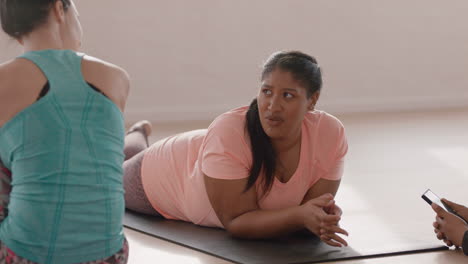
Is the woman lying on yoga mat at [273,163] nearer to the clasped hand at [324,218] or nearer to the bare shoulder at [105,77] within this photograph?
the clasped hand at [324,218]

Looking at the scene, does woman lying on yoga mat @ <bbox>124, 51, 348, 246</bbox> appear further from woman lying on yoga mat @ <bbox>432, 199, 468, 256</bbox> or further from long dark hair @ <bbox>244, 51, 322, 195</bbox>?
woman lying on yoga mat @ <bbox>432, 199, 468, 256</bbox>

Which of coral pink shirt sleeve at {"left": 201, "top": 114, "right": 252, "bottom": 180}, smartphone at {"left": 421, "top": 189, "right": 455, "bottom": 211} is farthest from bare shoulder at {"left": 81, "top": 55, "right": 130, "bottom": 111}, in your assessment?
smartphone at {"left": 421, "top": 189, "right": 455, "bottom": 211}

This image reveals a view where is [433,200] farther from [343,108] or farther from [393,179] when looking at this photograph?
[343,108]

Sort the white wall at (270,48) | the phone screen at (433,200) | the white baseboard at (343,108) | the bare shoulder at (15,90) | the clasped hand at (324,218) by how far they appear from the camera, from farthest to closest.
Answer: the white baseboard at (343,108), the white wall at (270,48), the phone screen at (433,200), the clasped hand at (324,218), the bare shoulder at (15,90)

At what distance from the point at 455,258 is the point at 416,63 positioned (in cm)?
342

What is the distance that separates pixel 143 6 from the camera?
502 cm

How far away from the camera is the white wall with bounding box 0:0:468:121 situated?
5.05 meters

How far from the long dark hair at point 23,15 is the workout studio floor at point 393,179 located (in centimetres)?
101

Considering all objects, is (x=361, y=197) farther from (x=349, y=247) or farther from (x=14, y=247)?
(x=14, y=247)

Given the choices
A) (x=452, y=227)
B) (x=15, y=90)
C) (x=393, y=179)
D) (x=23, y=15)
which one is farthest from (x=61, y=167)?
(x=393, y=179)

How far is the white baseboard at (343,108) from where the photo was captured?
203 inches

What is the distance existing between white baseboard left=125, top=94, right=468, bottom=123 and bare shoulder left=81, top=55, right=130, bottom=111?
331 centimetres

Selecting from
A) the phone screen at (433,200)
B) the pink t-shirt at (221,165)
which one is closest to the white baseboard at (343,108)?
the pink t-shirt at (221,165)

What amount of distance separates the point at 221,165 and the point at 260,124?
0.21 m
